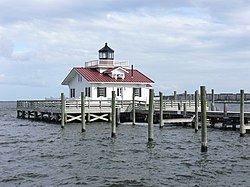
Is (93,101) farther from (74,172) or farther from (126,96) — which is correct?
(74,172)

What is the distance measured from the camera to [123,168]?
780 inches

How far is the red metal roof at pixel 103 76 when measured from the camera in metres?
46.5

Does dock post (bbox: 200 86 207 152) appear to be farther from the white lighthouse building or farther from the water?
the white lighthouse building

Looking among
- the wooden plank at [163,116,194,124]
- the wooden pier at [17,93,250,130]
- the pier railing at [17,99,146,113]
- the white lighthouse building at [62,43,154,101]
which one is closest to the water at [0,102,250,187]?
the wooden plank at [163,116,194,124]

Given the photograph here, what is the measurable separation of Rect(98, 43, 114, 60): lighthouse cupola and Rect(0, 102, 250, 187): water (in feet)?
61.3

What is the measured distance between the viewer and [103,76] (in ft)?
157

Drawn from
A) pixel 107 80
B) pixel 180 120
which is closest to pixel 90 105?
pixel 107 80

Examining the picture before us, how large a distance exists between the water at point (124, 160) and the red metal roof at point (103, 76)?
46.4 feet

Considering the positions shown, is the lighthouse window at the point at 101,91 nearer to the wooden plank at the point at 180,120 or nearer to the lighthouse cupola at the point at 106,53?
the lighthouse cupola at the point at 106,53

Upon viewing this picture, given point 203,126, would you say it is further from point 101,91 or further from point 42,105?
point 42,105

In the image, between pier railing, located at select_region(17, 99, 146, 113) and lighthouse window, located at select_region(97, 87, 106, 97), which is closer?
pier railing, located at select_region(17, 99, 146, 113)

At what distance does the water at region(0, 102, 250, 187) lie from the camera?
58.2 feet

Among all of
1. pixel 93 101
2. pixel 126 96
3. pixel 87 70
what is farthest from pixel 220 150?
pixel 87 70

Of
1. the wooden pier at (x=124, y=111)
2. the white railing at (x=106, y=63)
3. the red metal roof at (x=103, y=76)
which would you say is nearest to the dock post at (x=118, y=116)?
the wooden pier at (x=124, y=111)
